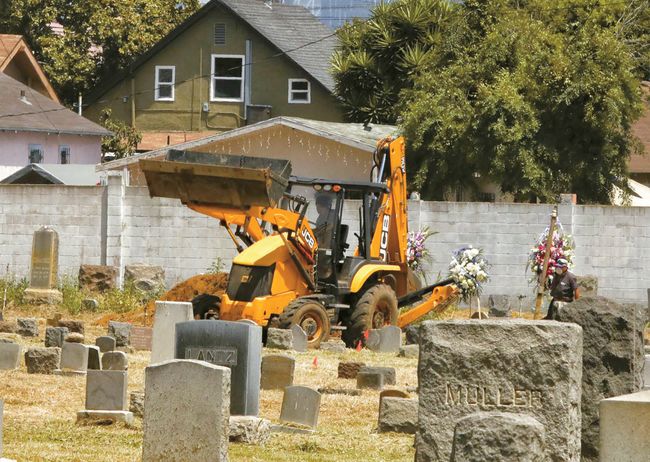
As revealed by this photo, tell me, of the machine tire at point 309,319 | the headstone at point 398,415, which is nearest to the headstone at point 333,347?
the machine tire at point 309,319

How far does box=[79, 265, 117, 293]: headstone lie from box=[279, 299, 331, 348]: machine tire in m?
7.48

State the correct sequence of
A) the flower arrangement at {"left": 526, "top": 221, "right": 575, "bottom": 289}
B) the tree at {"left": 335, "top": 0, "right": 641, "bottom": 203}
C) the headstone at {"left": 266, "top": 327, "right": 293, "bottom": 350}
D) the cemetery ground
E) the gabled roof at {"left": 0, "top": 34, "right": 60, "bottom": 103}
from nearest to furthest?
1. the cemetery ground
2. the headstone at {"left": 266, "top": 327, "right": 293, "bottom": 350}
3. the flower arrangement at {"left": 526, "top": 221, "right": 575, "bottom": 289}
4. the tree at {"left": 335, "top": 0, "right": 641, "bottom": 203}
5. the gabled roof at {"left": 0, "top": 34, "right": 60, "bottom": 103}

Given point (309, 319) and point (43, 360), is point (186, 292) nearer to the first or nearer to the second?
point (309, 319)

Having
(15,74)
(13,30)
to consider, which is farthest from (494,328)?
(13,30)

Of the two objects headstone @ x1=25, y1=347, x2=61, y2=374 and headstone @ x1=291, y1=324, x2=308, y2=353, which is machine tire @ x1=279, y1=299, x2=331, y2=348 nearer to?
headstone @ x1=291, y1=324, x2=308, y2=353

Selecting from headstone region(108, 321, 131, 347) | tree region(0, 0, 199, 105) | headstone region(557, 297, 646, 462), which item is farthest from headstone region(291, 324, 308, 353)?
tree region(0, 0, 199, 105)

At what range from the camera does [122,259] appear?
96.1 ft

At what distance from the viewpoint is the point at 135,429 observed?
1408cm

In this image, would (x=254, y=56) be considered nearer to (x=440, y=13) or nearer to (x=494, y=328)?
(x=440, y=13)

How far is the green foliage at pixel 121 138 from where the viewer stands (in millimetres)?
45750

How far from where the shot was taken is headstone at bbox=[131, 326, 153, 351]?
21516 mm

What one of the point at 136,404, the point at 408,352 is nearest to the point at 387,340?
the point at 408,352

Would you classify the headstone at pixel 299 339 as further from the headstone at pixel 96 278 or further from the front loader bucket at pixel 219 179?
the headstone at pixel 96 278

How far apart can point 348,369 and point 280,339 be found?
2683 mm
